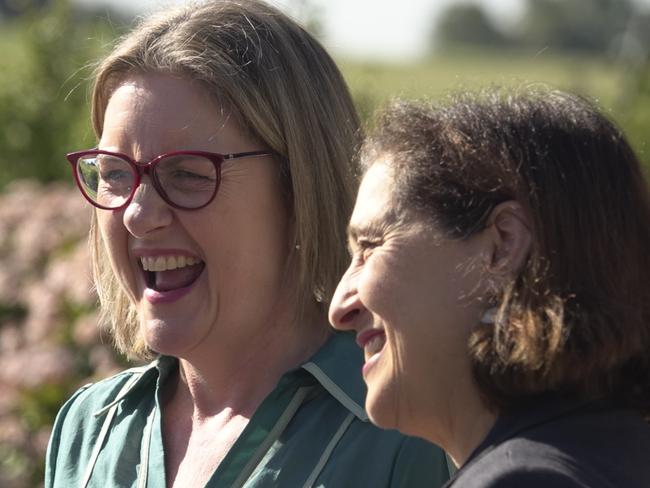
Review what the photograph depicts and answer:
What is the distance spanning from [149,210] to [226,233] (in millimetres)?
172

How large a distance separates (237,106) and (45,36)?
852cm

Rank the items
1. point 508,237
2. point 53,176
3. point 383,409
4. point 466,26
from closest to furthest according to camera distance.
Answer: point 508,237 → point 383,409 → point 53,176 → point 466,26

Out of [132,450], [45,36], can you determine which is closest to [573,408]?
[132,450]

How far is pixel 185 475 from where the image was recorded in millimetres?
2586

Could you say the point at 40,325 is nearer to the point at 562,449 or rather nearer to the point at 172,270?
the point at 172,270

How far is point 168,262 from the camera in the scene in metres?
2.60

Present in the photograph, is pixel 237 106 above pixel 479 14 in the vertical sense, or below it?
below

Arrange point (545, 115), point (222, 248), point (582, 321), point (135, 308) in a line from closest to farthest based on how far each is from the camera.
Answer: point (582, 321) < point (545, 115) < point (222, 248) < point (135, 308)

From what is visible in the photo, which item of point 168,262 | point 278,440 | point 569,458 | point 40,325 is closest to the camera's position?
point 569,458

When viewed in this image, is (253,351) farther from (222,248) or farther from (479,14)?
(479,14)

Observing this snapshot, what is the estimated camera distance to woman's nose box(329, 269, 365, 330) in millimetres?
2004

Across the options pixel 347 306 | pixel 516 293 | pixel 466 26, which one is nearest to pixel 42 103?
pixel 347 306

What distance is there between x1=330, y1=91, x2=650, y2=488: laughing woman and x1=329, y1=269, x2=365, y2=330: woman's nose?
0.10ft

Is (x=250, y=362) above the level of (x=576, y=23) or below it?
below
